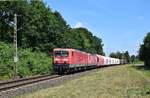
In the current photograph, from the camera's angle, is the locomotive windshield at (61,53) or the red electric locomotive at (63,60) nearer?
the red electric locomotive at (63,60)

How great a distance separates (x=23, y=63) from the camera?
52281 mm

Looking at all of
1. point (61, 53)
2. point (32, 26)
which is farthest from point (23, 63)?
point (32, 26)

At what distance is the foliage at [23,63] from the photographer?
4669 cm

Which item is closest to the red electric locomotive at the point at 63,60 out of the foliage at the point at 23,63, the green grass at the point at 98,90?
the foliage at the point at 23,63

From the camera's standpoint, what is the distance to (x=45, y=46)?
86.6 metres

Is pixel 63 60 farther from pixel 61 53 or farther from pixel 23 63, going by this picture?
pixel 23 63

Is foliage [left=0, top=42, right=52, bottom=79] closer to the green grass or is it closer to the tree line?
the tree line

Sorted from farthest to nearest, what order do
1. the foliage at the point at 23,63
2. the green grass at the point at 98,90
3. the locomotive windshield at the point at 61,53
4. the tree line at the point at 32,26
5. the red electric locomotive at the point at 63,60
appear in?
the tree line at the point at 32,26, the locomotive windshield at the point at 61,53, the red electric locomotive at the point at 63,60, the foliage at the point at 23,63, the green grass at the point at 98,90

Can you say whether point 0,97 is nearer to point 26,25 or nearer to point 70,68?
point 70,68

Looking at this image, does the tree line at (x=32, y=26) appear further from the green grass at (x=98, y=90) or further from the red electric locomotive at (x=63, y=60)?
the green grass at (x=98, y=90)

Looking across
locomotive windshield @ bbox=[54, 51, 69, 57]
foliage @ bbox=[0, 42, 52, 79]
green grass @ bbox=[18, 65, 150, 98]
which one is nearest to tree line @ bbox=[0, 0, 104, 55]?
foliage @ bbox=[0, 42, 52, 79]

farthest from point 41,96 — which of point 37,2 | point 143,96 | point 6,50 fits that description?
point 37,2

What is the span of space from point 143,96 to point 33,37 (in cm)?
6405

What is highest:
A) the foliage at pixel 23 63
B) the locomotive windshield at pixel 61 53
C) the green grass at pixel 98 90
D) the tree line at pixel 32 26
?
the tree line at pixel 32 26
